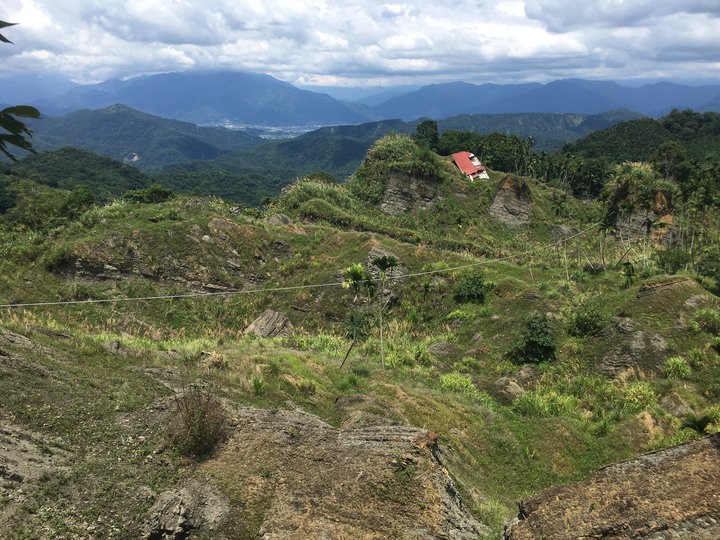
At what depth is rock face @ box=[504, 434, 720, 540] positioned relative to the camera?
356 inches

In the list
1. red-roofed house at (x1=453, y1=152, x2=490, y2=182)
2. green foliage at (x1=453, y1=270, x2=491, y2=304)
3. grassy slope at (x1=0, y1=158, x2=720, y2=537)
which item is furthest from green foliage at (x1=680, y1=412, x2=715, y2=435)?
red-roofed house at (x1=453, y1=152, x2=490, y2=182)

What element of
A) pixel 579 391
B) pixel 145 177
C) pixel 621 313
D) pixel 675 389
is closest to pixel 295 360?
pixel 579 391

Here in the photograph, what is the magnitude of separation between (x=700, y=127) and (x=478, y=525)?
13826 cm

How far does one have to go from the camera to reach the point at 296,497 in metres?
9.95

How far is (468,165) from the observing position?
6719cm

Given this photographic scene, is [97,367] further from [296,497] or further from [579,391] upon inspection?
[579,391]

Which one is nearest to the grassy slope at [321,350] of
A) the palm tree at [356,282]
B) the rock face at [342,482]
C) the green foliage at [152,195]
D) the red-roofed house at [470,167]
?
the palm tree at [356,282]

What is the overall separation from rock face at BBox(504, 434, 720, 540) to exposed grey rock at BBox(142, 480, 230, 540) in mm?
6082

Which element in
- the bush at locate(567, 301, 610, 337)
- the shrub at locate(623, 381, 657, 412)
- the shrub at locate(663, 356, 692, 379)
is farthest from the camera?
the bush at locate(567, 301, 610, 337)

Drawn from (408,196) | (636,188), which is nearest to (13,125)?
(408,196)

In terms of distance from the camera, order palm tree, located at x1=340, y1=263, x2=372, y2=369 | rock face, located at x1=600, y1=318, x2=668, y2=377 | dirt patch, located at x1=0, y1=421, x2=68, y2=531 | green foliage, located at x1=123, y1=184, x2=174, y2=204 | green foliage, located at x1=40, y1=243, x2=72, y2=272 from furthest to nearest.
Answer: green foliage, located at x1=123, y1=184, x2=174, y2=204 < green foliage, located at x1=40, y1=243, x2=72, y2=272 < rock face, located at x1=600, y1=318, x2=668, y2=377 < palm tree, located at x1=340, y1=263, x2=372, y2=369 < dirt patch, located at x1=0, y1=421, x2=68, y2=531

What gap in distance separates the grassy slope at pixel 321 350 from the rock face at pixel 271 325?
114cm

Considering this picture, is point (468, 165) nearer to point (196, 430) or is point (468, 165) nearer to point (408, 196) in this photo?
point (408, 196)

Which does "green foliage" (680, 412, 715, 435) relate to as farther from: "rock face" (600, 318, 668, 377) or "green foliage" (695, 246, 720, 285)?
"green foliage" (695, 246, 720, 285)
